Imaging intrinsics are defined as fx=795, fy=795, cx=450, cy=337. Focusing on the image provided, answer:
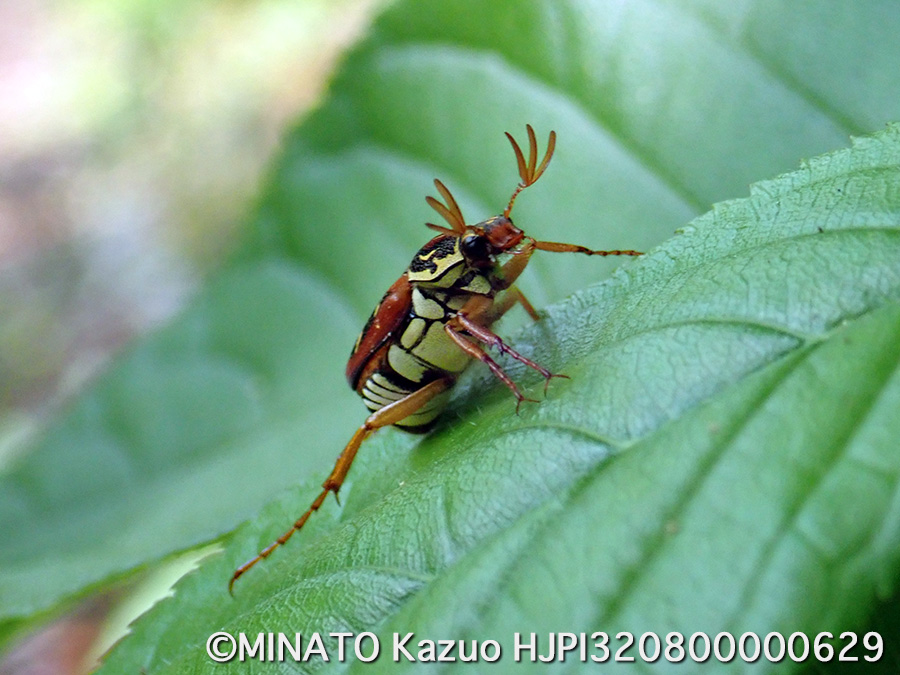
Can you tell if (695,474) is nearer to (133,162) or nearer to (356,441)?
(356,441)

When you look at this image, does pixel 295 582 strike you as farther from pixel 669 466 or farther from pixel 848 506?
pixel 848 506

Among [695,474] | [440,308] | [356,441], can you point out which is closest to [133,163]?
[440,308]

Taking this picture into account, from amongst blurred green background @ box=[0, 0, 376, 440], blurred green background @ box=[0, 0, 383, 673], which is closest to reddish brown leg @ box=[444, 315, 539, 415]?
blurred green background @ box=[0, 0, 376, 440]

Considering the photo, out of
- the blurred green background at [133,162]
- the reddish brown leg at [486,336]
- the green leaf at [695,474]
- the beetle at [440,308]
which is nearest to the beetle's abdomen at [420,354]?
the beetle at [440,308]

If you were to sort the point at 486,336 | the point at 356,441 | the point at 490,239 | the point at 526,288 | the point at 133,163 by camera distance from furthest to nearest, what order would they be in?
the point at 133,163
the point at 526,288
the point at 490,239
the point at 356,441
the point at 486,336

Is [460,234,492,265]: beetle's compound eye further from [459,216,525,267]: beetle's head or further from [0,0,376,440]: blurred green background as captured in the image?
[0,0,376,440]: blurred green background

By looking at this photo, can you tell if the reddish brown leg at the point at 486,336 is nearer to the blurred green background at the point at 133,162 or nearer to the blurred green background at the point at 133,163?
the blurred green background at the point at 133,162

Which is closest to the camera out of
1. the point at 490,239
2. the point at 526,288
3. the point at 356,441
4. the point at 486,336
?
the point at 486,336
